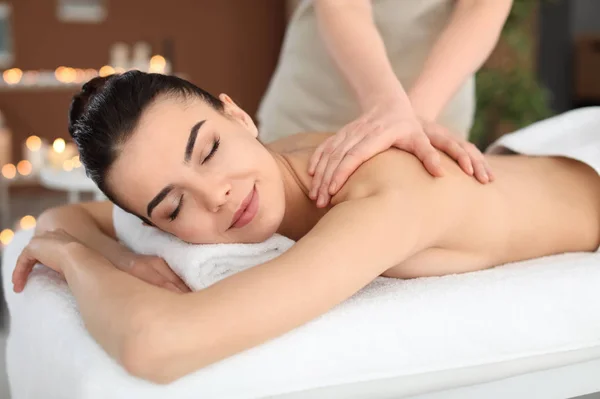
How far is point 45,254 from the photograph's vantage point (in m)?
1.26

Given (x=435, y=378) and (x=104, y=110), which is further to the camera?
(x=104, y=110)

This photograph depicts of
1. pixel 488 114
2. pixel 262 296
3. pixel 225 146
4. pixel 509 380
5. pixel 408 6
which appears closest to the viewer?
pixel 262 296

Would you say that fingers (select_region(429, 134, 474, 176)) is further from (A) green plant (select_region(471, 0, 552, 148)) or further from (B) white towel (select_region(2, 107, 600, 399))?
(A) green plant (select_region(471, 0, 552, 148))

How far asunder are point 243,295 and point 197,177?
0.27m

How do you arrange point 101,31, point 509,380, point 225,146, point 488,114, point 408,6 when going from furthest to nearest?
1. point 101,31
2. point 488,114
3. point 408,6
4. point 225,146
5. point 509,380

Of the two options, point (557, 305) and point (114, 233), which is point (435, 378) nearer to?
point (557, 305)

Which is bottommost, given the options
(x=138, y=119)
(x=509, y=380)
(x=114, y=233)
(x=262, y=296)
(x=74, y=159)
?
(x=74, y=159)

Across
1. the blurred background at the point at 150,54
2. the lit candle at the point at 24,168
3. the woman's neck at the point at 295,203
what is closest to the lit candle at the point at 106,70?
the blurred background at the point at 150,54

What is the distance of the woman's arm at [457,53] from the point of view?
1.54 meters

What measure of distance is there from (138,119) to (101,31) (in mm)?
5434

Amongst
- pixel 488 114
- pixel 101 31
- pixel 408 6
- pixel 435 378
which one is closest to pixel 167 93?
pixel 435 378

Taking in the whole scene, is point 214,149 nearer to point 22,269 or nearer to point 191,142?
point 191,142

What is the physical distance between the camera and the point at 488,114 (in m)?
4.79

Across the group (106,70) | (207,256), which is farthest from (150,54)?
(207,256)
